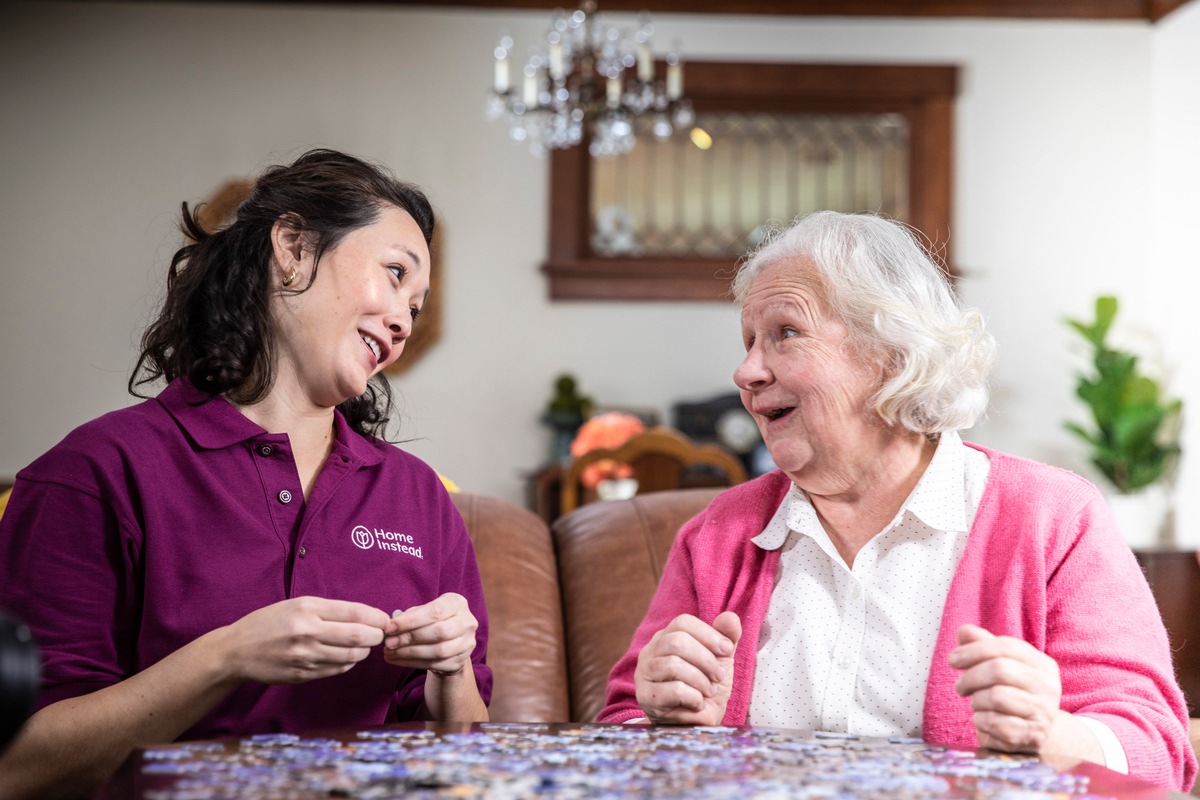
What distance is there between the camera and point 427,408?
19.6 feet

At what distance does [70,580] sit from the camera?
4.51 feet

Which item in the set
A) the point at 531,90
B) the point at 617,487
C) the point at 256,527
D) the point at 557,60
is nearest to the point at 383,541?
the point at 256,527

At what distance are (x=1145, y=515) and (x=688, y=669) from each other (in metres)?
5.23

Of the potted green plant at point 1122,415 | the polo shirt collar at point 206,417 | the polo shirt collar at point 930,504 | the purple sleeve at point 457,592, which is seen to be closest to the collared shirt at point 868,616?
the polo shirt collar at point 930,504

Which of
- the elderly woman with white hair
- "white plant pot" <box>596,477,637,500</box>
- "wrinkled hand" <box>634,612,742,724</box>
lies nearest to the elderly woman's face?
the elderly woman with white hair

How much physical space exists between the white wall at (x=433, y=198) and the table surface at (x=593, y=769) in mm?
4810

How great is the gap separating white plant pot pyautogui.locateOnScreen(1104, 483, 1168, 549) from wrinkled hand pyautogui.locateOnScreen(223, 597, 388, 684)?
17.6 feet

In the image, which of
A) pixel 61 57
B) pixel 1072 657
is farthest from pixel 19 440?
pixel 1072 657

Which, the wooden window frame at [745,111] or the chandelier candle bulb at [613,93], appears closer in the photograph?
the chandelier candle bulb at [613,93]

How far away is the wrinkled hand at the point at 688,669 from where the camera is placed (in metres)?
1.35

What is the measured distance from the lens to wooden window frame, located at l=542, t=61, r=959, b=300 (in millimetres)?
6000

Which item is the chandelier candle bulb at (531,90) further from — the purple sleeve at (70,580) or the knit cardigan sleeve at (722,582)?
the purple sleeve at (70,580)

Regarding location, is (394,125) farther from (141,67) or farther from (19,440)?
(19,440)

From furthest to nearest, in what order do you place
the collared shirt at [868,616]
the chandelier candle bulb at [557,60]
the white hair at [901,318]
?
the chandelier candle bulb at [557,60]
the white hair at [901,318]
the collared shirt at [868,616]
